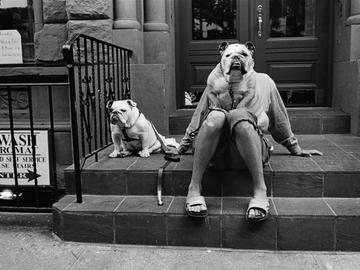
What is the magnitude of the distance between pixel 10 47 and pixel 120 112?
2595 millimetres

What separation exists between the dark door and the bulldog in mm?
2481

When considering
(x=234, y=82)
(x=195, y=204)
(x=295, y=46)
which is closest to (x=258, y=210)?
(x=195, y=204)

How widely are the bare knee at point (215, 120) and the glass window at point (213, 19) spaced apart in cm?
295

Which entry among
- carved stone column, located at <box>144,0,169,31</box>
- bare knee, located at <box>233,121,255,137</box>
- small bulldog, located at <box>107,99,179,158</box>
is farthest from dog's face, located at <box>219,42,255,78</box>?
carved stone column, located at <box>144,0,169,31</box>

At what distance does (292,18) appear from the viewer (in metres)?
5.92

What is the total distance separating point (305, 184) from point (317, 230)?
49 cm

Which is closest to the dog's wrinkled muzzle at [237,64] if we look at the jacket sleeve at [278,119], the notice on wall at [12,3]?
the jacket sleeve at [278,119]

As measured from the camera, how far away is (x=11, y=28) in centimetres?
571

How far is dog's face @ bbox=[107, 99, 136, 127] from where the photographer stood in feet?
12.9

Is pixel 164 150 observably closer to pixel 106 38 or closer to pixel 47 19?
pixel 106 38

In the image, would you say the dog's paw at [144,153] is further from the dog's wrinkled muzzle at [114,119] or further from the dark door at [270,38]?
the dark door at [270,38]

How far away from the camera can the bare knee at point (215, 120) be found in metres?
3.31

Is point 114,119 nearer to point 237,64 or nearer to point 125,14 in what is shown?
point 237,64

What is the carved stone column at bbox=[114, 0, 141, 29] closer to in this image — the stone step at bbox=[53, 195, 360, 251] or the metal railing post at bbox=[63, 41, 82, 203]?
the metal railing post at bbox=[63, 41, 82, 203]
